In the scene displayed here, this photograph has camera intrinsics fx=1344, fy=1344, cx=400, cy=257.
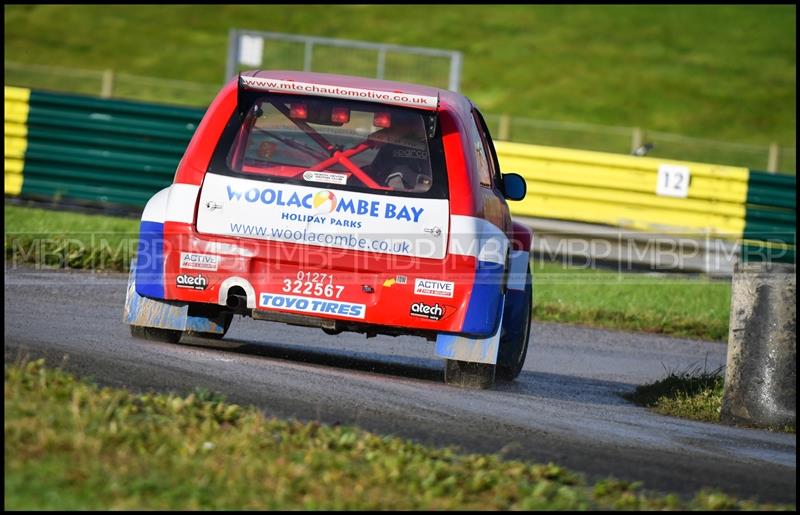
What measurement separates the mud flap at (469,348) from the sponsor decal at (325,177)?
1056 millimetres

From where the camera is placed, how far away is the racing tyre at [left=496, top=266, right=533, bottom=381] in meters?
8.83

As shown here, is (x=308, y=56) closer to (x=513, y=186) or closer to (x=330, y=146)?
(x=513, y=186)

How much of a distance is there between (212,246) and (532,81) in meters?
40.4

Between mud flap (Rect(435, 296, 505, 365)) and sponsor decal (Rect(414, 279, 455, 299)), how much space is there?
28 centimetres

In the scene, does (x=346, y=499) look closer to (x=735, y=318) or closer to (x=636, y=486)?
(x=636, y=486)

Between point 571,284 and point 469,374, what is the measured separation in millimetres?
6718

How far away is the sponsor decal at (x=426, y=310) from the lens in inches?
297

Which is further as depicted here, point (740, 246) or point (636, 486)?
point (740, 246)

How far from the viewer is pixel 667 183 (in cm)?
1758

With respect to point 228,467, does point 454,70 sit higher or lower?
higher

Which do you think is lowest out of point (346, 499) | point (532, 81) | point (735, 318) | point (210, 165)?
point (346, 499)

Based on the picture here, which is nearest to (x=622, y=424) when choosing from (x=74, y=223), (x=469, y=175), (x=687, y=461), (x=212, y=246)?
(x=687, y=461)

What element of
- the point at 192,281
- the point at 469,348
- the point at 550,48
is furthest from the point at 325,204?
the point at 550,48

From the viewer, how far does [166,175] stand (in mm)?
17312
